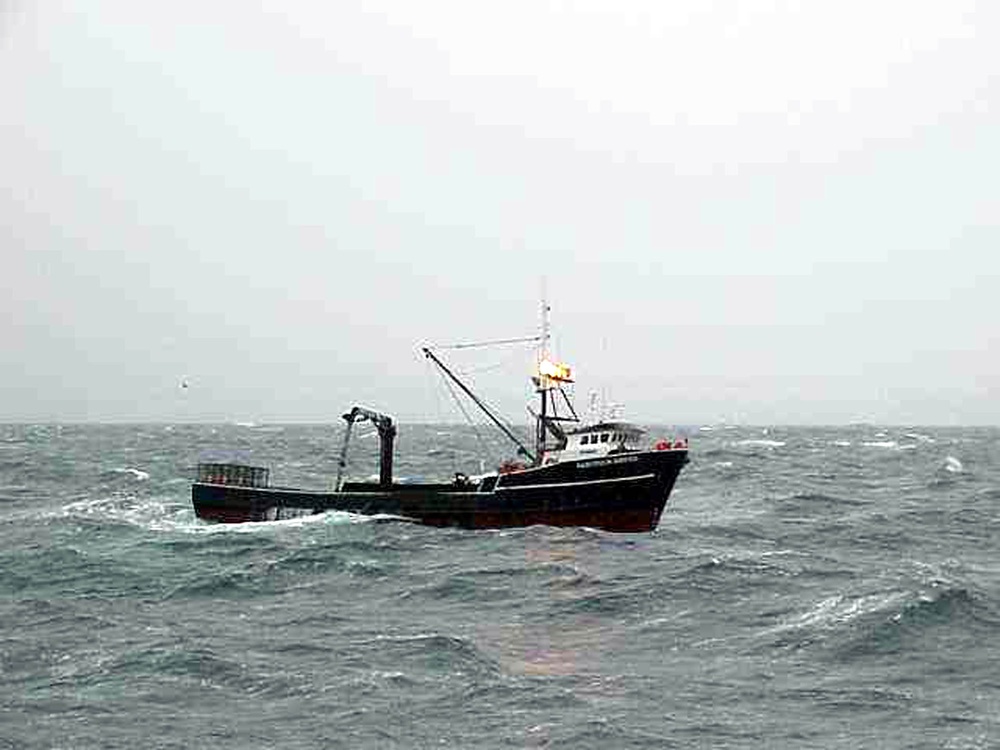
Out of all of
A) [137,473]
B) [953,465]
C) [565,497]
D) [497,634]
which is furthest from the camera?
[953,465]

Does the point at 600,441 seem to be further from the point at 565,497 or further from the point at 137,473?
the point at 137,473

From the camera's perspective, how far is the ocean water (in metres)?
19.8

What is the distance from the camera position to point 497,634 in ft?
90.5

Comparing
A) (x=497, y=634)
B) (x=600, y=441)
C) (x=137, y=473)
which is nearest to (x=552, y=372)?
(x=600, y=441)

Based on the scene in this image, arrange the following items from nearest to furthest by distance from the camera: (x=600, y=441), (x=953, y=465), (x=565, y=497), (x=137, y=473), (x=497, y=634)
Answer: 1. (x=497, y=634)
2. (x=600, y=441)
3. (x=565, y=497)
4. (x=137, y=473)
5. (x=953, y=465)

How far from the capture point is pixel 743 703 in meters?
20.9

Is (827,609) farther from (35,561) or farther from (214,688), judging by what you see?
(35,561)

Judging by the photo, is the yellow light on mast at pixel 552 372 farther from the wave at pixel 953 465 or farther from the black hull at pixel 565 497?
the wave at pixel 953 465

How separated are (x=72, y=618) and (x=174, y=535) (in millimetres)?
18233

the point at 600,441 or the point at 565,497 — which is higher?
the point at 600,441

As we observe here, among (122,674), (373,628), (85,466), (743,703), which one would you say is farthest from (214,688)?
(85,466)

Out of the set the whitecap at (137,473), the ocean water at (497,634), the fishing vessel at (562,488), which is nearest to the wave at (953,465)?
the ocean water at (497,634)

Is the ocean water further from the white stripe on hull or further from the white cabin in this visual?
the white cabin

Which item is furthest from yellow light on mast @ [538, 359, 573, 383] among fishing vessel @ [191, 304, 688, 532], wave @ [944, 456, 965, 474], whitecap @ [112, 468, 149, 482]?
wave @ [944, 456, 965, 474]
